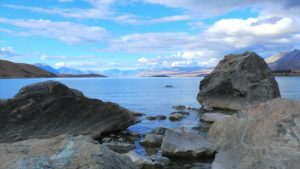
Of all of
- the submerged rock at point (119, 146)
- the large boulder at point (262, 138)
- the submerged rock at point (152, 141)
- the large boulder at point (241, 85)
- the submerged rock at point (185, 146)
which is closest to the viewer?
the large boulder at point (262, 138)

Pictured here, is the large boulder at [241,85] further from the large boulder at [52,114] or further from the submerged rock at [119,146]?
the submerged rock at [119,146]

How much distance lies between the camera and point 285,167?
11.1 metres

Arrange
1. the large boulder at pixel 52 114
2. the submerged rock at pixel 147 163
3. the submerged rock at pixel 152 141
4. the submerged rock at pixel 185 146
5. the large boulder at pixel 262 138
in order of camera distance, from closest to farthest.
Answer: the large boulder at pixel 262 138, the submerged rock at pixel 147 163, the submerged rock at pixel 185 146, the large boulder at pixel 52 114, the submerged rock at pixel 152 141

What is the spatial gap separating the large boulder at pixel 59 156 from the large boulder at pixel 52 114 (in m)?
15.9

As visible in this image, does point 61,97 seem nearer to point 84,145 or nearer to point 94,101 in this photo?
point 94,101

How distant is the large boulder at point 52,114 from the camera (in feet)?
78.8

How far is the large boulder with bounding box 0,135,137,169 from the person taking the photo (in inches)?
300

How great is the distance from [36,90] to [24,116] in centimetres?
185

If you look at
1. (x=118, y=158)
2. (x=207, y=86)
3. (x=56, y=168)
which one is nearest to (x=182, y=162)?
(x=118, y=158)

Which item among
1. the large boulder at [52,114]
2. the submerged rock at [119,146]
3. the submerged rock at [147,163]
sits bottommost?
the submerged rock at [119,146]

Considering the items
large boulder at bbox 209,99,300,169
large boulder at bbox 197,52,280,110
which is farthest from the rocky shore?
large boulder at bbox 197,52,280,110

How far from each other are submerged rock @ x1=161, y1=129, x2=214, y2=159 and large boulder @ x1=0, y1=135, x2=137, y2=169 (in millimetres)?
12230

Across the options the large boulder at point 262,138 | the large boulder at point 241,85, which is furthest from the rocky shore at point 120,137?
the large boulder at point 241,85

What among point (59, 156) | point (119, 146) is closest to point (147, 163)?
point (119, 146)
